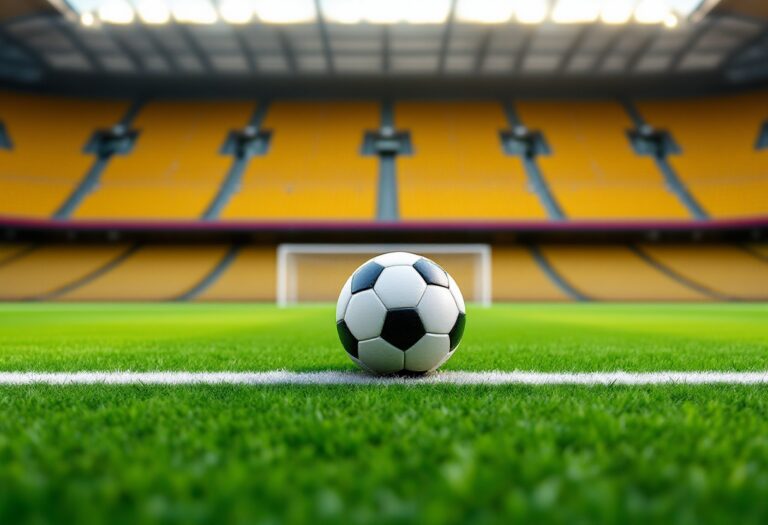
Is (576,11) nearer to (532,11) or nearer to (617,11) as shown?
(617,11)

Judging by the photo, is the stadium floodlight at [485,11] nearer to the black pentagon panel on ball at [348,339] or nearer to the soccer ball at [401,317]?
the soccer ball at [401,317]

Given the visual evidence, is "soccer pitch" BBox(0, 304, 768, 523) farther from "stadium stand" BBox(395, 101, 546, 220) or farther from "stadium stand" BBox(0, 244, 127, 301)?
"stadium stand" BBox(0, 244, 127, 301)

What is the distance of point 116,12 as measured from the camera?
19.3 m

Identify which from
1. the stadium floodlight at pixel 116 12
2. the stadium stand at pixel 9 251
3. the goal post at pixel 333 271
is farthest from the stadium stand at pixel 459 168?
the stadium stand at pixel 9 251

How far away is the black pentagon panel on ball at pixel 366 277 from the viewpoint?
278 centimetres

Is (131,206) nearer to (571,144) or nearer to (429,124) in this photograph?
(429,124)

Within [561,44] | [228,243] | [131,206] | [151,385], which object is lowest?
[151,385]

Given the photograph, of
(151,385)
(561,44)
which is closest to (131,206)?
(561,44)

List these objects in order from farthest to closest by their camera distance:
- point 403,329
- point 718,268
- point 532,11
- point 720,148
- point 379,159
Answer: point 379,159 → point 720,148 → point 718,268 → point 532,11 → point 403,329

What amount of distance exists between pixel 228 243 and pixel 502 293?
11.4 m

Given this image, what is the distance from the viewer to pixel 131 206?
2227 cm

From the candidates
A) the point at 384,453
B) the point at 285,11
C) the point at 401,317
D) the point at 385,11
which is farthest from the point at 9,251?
the point at 384,453

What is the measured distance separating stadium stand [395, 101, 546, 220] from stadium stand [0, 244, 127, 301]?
12.4 metres

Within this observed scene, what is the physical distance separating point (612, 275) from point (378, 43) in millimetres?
13062
